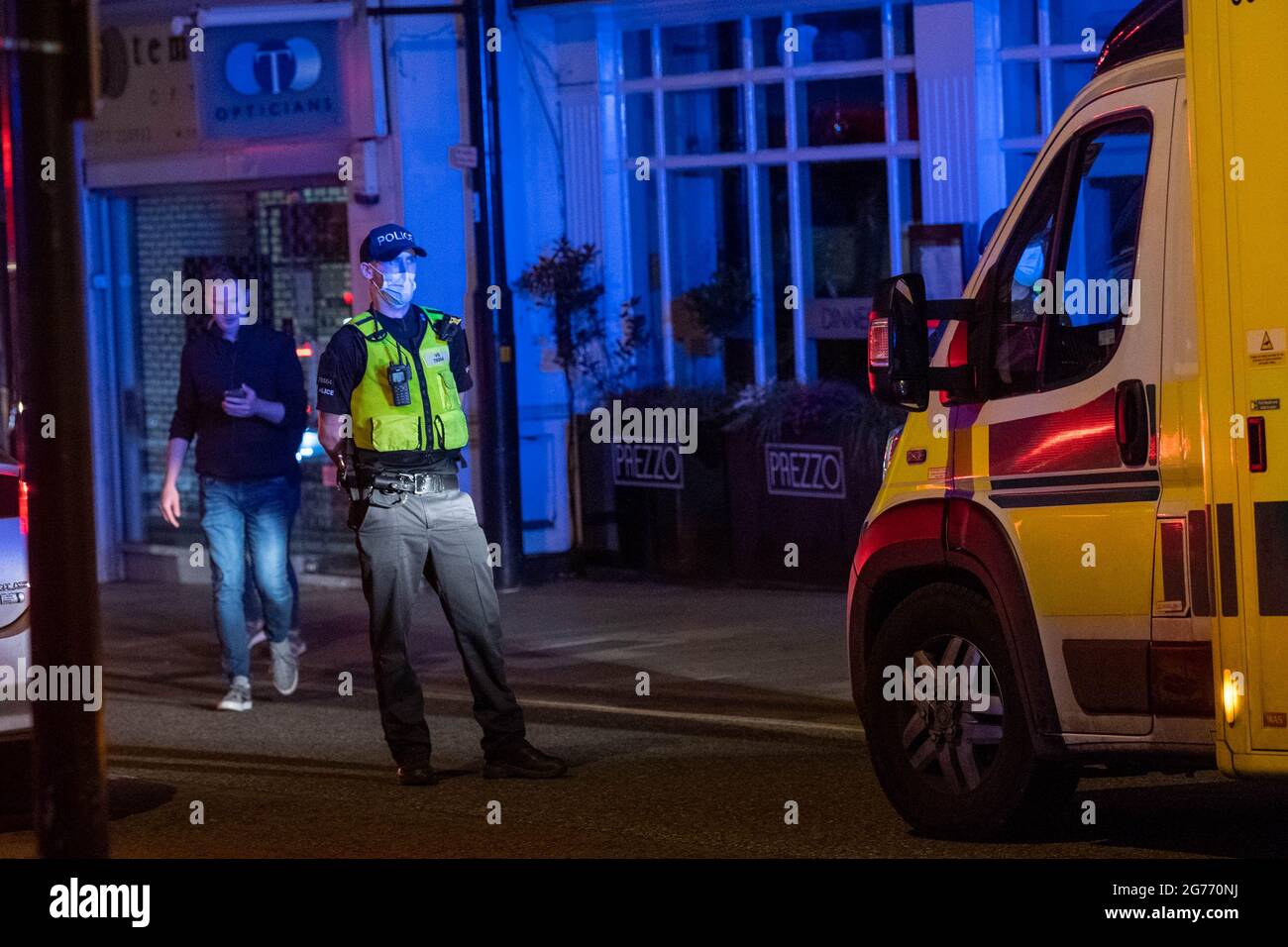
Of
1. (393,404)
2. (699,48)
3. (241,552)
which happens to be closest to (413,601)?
(393,404)

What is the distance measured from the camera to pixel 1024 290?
6.93 meters

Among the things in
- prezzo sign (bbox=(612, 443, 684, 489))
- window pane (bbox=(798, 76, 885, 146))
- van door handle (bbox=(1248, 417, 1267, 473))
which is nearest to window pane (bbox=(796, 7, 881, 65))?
window pane (bbox=(798, 76, 885, 146))

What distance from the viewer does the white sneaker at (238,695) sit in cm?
1070

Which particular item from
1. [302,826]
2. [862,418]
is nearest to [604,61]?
[862,418]

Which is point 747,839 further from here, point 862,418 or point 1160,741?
point 862,418

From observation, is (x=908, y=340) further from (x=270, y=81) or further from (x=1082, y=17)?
(x=270, y=81)

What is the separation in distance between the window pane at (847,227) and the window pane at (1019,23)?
47.3 inches

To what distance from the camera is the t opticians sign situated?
50.5 ft

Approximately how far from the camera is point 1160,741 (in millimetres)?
6430

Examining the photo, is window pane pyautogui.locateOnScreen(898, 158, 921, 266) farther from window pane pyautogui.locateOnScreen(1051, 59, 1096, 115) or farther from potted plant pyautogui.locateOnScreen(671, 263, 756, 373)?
potted plant pyautogui.locateOnScreen(671, 263, 756, 373)

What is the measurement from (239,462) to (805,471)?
4456mm

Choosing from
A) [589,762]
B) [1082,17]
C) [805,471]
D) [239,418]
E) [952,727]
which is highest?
[1082,17]

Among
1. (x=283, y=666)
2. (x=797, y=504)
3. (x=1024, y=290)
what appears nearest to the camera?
(x=1024, y=290)

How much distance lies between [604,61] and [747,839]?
9.11 m
